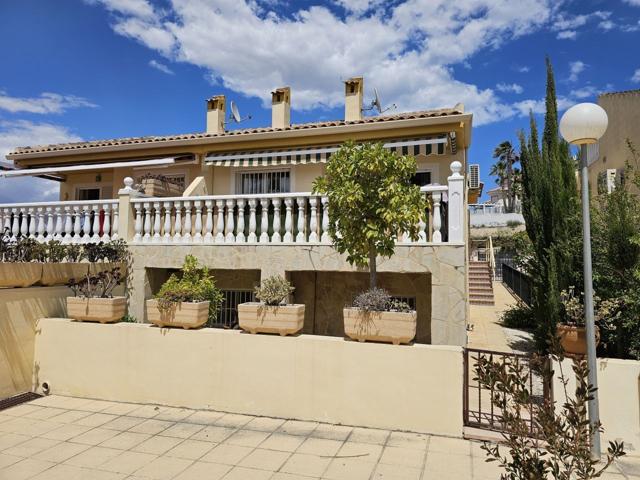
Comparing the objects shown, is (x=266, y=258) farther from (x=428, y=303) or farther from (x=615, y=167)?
(x=615, y=167)

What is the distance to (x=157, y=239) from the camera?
10.9 m

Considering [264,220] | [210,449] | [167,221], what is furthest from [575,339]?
[167,221]

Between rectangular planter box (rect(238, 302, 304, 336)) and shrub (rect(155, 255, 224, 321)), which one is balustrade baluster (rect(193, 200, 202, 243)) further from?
rectangular planter box (rect(238, 302, 304, 336))

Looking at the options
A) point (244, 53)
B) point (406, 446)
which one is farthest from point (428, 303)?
point (244, 53)

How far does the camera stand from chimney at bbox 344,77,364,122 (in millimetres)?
15812

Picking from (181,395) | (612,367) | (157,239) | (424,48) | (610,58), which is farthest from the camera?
(610,58)

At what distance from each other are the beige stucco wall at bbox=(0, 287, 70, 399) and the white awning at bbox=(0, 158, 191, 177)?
6.47m

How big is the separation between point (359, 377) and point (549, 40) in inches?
526

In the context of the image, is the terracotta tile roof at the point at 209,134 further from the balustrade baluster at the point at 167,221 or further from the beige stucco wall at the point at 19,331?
the beige stucco wall at the point at 19,331

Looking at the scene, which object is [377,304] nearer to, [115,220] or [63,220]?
[115,220]

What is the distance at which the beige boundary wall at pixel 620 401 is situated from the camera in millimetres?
6293

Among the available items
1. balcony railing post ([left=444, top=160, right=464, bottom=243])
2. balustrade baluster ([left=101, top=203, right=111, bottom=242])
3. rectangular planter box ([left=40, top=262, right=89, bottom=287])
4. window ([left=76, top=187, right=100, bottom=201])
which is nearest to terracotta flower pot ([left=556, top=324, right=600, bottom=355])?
balcony railing post ([left=444, top=160, right=464, bottom=243])

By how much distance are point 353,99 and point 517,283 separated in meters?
15.5

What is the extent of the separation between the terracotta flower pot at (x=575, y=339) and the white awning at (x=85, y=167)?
41.8ft
